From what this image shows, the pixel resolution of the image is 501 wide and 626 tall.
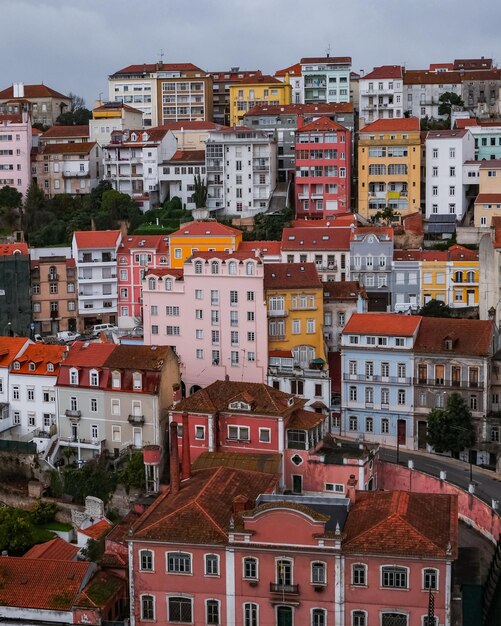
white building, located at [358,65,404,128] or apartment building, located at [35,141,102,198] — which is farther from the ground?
white building, located at [358,65,404,128]

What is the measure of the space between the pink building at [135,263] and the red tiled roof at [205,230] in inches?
61.1

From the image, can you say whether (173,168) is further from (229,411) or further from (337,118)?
(229,411)

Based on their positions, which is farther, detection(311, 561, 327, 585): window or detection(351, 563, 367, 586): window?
detection(311, 561, 327, 585): window

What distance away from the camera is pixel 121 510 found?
167 ft

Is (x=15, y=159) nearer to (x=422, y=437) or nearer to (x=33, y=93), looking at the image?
(x=33, y=93)

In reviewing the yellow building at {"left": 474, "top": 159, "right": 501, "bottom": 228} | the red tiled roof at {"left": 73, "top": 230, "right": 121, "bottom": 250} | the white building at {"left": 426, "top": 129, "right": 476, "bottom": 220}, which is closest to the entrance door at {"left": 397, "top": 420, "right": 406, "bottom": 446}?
the yellow building at {"left": 474, "top": 159, "right": 501, "bottom": 228}

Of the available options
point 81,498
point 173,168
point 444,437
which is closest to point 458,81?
point 173,168

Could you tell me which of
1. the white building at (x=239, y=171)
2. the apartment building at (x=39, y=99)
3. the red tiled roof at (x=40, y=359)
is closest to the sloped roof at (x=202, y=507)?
the red tiled roof at (x=40, y=359)

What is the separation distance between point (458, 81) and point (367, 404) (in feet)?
191

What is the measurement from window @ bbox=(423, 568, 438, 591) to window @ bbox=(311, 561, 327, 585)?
3310mm

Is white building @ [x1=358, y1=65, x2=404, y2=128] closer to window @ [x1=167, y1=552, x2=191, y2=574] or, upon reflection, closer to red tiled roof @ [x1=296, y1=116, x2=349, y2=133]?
red tiled roof @ [x1=296, y1=116, x2=349, y2=133]

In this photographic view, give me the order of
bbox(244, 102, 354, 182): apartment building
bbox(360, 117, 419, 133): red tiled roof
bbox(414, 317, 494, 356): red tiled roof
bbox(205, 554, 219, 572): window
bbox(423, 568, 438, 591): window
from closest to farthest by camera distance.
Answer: bbox(423, 568, 438, 591): window
bbox(205, 554, 219, 572): window
bbox(414, 317, 494, 356): red tiled roof
bbox(360, 117, 419, 133): red tiled roof
bbox(244, 102, 354, 182): apartment building

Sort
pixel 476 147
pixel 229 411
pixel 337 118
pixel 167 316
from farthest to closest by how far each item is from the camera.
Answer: pixel 337 118 → pixel 476 147 → pixel 167 316 → pixel 229 411

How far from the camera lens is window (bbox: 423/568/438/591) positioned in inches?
1449
